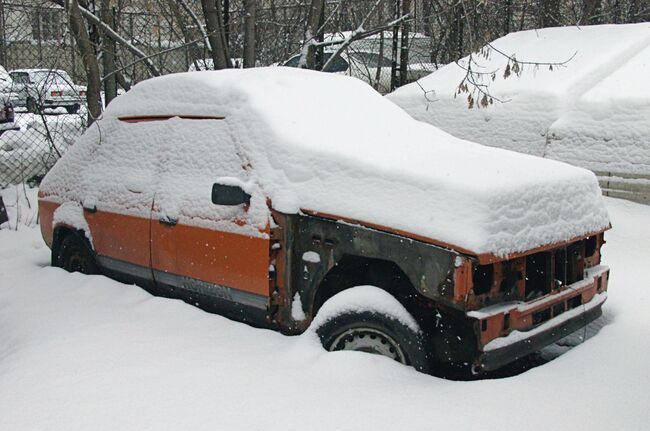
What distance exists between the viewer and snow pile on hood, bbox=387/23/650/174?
633 cm

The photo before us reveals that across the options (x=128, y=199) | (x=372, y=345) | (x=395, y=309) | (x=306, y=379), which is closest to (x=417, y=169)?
(x=395, y=309)

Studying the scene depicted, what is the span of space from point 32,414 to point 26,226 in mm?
4821

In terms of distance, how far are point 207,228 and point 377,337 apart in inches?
50.9

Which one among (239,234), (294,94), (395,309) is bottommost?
(395,309)

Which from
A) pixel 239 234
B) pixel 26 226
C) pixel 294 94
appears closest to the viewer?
pixel 239 234

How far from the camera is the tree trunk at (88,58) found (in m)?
7.43

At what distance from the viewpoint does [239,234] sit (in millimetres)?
3889

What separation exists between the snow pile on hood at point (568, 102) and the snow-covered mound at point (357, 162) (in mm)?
2011

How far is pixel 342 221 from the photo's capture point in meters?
3.52

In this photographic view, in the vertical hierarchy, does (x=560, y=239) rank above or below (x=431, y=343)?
above

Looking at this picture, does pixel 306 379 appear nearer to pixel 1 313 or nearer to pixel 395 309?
pixel 395 309

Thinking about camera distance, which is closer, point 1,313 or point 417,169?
point 417,169

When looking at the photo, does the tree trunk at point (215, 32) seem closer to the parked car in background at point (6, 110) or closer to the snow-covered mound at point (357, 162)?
the parked car in background at point (6, 110)

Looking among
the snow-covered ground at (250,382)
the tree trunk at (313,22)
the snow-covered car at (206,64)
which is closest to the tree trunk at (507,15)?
the tree trunk at (313,22)
